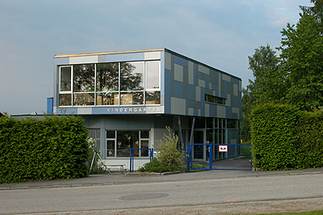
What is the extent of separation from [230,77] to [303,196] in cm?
2390

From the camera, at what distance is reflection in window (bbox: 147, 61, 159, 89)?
21.7 meters

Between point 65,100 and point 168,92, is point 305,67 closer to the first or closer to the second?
point 168,92

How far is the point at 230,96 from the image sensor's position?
32.4 metres

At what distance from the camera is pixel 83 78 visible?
23.0 metres

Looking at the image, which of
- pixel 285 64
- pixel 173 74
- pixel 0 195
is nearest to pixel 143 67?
pixel 173 74

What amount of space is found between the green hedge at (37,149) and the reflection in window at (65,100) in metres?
7.63

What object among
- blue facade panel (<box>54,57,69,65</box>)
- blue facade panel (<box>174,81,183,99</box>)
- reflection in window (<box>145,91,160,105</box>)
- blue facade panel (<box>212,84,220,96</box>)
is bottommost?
reflection in window (<box>145,91,160,105</box>)

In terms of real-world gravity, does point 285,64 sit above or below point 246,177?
above

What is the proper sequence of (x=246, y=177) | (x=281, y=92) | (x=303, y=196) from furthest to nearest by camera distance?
1. (x=281, y=92)
2. (x=246, y=177)
3. (x=303, y=196)

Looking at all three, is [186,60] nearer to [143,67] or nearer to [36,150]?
[143,67]

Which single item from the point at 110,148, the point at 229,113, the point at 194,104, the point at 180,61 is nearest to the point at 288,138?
the point at 180,61

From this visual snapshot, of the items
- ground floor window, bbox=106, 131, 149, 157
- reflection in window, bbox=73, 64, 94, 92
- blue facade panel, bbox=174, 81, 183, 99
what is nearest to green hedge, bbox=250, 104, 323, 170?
blue facade panel, bbox=174, 81, 183, 99

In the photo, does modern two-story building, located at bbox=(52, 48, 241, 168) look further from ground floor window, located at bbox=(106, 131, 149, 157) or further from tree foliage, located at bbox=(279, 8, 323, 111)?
tree foliage, located at bbox=(279, 8, 323, 111)

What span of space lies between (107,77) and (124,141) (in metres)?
4.56
